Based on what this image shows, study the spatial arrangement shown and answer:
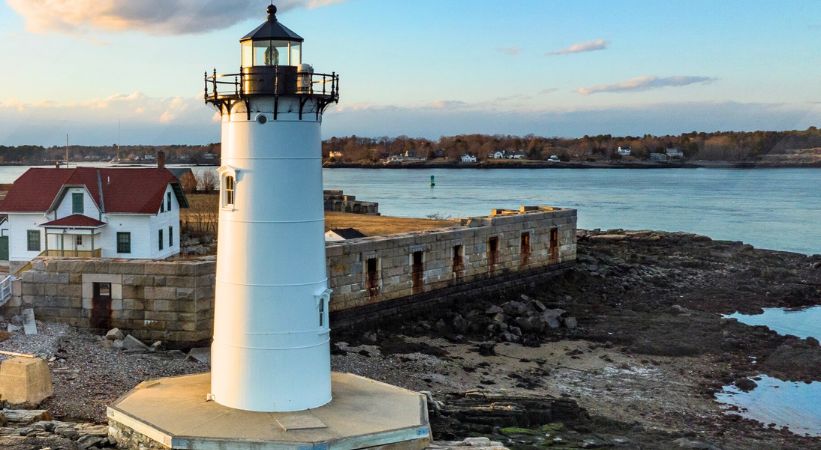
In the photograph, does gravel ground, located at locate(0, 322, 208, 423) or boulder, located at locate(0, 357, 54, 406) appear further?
gravel ground, located at locate(0, 322, 208, 423)

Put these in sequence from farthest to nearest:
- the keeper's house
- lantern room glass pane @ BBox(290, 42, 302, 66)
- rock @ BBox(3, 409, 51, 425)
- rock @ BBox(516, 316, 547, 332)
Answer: the keeper's house < rock @ BBox(516, 316, 547, 332) < rock @ BBox(3, 409, 51, 425) < lantern room glass pane @ BBox(290, 42, 302, 66)

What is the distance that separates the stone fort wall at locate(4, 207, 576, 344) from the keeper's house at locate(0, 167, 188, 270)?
5.71m

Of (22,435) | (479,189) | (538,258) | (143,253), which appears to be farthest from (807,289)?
(479,189)

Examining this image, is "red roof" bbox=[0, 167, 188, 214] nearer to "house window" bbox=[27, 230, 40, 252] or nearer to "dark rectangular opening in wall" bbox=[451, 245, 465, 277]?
"house window" bbox=[27, 230, 40, 252]

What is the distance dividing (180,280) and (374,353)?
3854 mm

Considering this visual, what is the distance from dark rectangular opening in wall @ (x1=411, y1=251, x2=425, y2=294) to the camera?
60.8 feet

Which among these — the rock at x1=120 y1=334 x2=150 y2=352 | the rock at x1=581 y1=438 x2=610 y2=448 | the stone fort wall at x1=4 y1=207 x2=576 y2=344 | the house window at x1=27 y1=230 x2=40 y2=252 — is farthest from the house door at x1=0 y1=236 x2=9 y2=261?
the rock at x1=581 y1=438 x2=610 y2=448

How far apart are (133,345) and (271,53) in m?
6.58

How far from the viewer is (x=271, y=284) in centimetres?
856

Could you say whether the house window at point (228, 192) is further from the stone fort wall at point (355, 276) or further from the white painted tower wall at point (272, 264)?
the stone fort wall at point (355, 276)

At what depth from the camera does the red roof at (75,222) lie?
19375mm

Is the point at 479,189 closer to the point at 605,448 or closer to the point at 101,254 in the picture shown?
the point at 101,254

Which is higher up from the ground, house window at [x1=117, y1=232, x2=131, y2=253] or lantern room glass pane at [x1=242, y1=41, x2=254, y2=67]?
lantern room glass pane at [x1=242, y1=41, x2=254, y2=67]

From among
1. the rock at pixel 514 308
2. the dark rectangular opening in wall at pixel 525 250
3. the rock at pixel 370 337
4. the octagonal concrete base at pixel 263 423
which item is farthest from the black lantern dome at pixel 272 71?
the dark rectangular opening in wall at pixel 525 250
